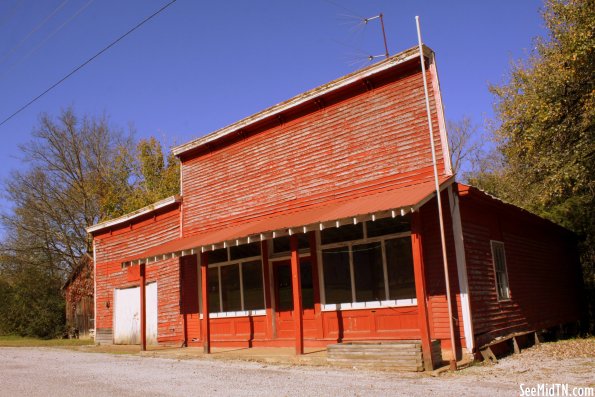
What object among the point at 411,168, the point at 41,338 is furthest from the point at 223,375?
the point at 41,338

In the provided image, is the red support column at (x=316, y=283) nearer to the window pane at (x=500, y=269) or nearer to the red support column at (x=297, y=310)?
the red support column at (x=297, y=310)

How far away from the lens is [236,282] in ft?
52.2

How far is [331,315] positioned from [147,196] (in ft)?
83.6

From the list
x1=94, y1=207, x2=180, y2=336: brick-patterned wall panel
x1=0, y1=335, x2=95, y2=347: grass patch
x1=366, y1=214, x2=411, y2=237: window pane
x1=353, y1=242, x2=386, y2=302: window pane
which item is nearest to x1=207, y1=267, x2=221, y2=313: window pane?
x1=94, y1=207, x2=180, y2=336: brick-patterned wall panel

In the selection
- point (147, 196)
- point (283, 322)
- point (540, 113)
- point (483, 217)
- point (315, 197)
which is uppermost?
point (147, 196)

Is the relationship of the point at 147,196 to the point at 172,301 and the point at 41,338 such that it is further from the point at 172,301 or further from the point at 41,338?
the point at 172,301

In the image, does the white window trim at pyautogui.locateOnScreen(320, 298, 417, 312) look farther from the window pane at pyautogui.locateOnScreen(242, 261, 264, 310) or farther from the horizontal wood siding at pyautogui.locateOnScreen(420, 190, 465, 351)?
the window pane at pyautogui.locateOnScreen(242, 261, 264, 310)

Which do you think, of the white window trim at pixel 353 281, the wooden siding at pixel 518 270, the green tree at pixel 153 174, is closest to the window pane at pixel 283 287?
the white window trim at pixel 353 281

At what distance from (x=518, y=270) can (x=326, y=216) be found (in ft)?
20.5

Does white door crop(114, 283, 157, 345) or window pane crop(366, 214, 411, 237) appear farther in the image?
white door crop(114, 283, 157, 345)

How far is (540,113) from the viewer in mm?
15930

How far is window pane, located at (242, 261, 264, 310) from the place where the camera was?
1519cm

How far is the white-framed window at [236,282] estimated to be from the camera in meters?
15.3

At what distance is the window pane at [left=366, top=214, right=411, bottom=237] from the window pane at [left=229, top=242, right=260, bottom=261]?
4.08 meters
